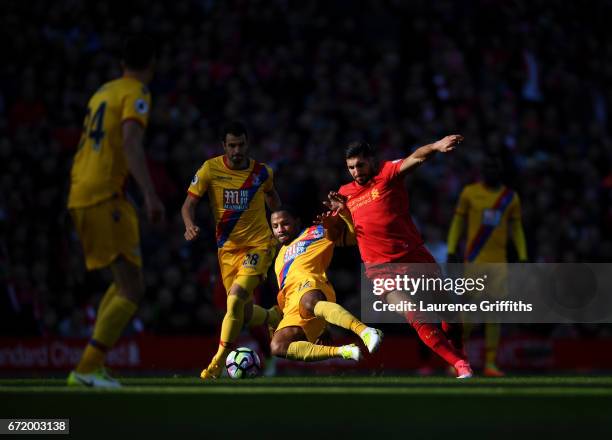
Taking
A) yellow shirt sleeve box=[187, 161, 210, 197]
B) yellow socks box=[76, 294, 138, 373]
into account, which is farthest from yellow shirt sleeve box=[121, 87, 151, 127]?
yellow shirt sleeve box=[187, 161, 210, 197]

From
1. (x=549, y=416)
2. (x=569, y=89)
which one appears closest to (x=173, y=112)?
(x=569, y=89)

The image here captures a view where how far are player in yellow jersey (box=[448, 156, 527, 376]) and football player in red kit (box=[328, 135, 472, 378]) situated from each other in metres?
3.10

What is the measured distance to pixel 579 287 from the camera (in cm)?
1698

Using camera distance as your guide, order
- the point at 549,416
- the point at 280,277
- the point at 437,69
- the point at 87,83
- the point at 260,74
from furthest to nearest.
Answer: the point at 437,69, the point at 260,74, the point at 87,83, the point at 280,277, the point at 549,416

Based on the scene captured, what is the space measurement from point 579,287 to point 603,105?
587 cm

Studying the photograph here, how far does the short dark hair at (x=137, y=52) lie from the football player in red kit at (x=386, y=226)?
9.97 feet

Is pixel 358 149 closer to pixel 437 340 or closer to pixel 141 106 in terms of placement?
pixel 437 340

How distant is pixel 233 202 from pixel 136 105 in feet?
11.9

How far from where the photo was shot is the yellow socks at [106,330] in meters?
7.60

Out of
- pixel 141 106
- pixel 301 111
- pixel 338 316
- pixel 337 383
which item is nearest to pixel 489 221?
pixel 338 316

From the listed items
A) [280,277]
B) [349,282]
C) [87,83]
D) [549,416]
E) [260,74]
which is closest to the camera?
[549,416]

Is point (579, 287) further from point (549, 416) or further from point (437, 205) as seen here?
point (549, 416)

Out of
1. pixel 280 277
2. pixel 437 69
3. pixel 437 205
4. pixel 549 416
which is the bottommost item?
pixel 549 416

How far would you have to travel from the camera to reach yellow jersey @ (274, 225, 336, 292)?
11.1 m
